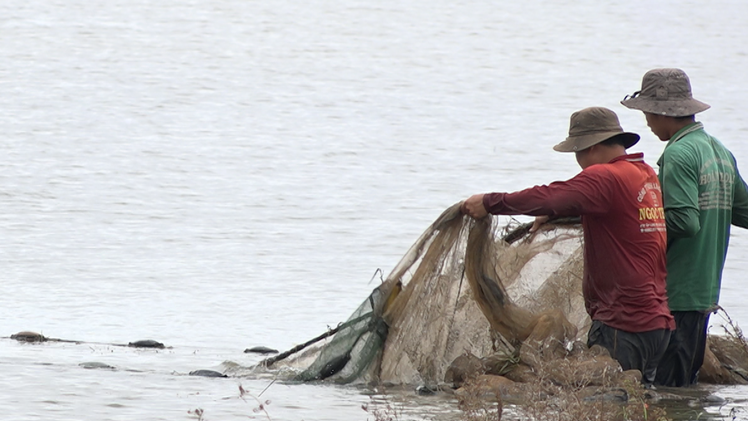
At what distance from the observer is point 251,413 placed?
6059 millimetres

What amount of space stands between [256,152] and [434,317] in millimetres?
16540

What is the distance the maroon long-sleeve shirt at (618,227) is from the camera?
5953 mm

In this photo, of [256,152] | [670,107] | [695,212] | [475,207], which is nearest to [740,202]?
[695,212]

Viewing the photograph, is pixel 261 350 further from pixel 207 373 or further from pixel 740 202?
pixel 740 202

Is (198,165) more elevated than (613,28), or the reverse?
(613,28)

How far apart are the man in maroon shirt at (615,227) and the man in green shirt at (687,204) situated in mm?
235

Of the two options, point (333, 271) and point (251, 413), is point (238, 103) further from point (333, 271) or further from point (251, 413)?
point (251, 413)

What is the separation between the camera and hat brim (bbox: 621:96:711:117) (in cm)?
646

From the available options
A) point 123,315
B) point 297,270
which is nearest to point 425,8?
point 297,270

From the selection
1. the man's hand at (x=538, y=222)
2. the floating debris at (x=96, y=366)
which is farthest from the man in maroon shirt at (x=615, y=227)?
the floating debris at (x=96, y=366)

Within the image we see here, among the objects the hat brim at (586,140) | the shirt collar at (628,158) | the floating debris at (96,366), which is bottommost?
the floating debris at (96,366)

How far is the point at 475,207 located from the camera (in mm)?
6297

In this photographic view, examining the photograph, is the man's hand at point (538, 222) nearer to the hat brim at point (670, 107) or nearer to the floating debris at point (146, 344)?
the hat brim at point (670, 107)

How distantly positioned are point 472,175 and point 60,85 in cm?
1142
